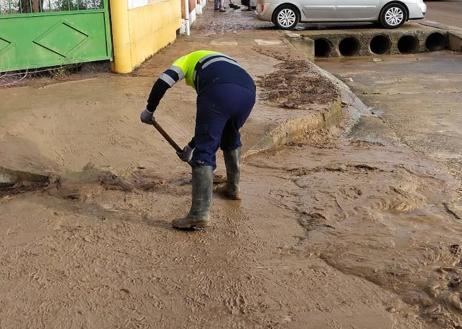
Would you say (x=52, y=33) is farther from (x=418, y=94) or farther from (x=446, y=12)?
(x=446, y=12)

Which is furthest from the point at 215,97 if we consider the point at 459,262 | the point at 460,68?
the point at 460,68

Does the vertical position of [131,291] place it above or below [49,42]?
below

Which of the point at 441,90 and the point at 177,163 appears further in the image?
the point at 441,90

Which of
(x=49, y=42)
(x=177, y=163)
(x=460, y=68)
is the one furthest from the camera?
(x=460, y=68)

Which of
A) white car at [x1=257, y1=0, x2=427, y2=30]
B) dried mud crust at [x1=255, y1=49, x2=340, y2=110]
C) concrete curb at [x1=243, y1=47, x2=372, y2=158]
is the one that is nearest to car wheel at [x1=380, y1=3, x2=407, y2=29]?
white car at [x1=257, y1=0, x2=427, y2=30]

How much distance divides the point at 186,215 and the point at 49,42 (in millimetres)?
4449

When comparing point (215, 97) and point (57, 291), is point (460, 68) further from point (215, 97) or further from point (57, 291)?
point (57, 291)

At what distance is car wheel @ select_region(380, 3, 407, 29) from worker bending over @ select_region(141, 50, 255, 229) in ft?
40.7

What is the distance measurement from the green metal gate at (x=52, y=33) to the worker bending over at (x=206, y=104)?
4201 millimetres

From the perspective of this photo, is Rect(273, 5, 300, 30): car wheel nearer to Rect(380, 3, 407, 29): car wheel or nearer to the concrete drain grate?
the concrete drain grate

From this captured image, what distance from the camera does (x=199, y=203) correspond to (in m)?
4.02

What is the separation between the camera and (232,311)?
3.13 meters

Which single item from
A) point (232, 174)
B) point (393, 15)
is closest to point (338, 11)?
point (393, 15)

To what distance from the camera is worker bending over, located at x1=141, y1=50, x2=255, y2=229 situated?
150 inches
